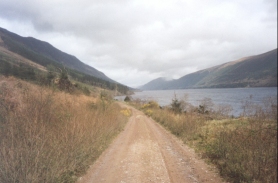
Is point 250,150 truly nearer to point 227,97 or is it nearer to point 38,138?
point 38,138

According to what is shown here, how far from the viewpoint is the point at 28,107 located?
174 inches

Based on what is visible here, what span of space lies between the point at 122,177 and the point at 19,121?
9.79 ft

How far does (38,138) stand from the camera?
12.9 ft

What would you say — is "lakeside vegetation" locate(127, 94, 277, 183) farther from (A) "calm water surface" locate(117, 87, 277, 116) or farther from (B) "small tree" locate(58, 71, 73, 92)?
(B) "small tree" locate(58, 71, 73, 92)

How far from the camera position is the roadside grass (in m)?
3.22

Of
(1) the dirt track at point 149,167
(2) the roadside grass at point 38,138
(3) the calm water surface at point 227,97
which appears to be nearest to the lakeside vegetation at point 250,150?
(1) the dirt track at point 149,167

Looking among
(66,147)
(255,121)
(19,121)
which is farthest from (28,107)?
(255,121)

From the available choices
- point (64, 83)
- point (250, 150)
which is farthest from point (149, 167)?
point (64, 83)

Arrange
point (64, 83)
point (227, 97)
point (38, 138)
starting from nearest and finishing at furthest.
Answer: point (38, 138)
point (64, 83)
point (227, 97)

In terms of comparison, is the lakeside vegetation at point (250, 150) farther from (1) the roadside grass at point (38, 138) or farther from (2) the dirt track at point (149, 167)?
(1) the roadside grass at point (38, 138)

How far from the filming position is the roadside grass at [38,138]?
127 inches

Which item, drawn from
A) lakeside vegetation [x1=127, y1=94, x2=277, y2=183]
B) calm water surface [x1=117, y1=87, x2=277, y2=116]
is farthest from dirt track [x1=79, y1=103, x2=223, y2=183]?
calm water surface [x1=117, y1=87, x2=277, y2=116]

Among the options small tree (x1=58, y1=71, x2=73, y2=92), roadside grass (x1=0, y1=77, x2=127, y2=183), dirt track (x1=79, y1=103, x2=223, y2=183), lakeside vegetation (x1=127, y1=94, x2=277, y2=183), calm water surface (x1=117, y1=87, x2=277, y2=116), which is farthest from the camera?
calm water surface (x1=117, y1=87, x2=277, y2=116)

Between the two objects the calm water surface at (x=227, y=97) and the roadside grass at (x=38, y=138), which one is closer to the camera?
the roadside grass at (x=38, y=138)
